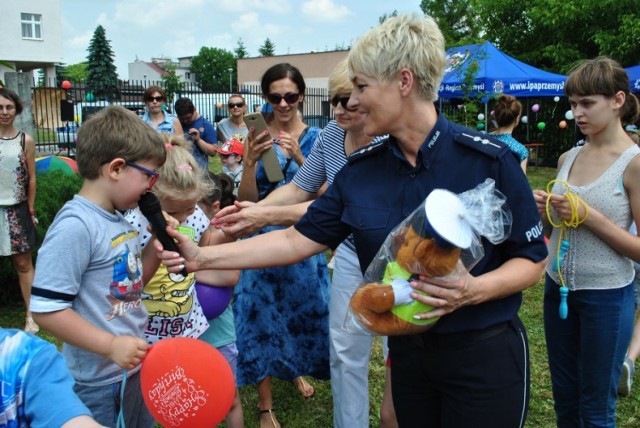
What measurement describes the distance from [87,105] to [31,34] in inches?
1166

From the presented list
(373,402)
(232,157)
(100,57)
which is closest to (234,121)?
(232,157)

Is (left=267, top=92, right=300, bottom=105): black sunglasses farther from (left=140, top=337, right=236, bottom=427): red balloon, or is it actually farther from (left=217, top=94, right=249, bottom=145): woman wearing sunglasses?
(left=217, top=94, right=249, bottom=145): woman wearing sunglasses

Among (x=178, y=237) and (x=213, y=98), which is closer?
(x=178, y=237)

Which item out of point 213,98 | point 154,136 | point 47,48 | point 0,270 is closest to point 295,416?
point 154,136

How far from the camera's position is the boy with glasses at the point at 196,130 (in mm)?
8336

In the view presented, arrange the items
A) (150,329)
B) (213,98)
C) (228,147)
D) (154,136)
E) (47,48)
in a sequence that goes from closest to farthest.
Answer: (154,136) → (150,329) → (228,147) → (213,98) → (47,48)

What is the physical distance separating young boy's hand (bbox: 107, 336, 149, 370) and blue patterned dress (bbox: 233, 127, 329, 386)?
5.93 ft

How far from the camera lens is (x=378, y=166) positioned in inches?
81.2

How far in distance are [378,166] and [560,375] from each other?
64.3 inches

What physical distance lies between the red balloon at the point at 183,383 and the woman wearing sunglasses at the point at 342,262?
3.51ft

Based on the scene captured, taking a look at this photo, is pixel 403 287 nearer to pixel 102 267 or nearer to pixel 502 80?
pixel 102 267

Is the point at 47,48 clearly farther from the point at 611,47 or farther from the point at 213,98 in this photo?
the point at 611,47

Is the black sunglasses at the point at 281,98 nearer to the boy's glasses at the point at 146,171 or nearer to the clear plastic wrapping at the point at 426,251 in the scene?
the boy's glasses at the point at 146,171

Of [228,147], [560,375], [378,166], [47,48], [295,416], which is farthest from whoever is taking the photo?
[47,48]
